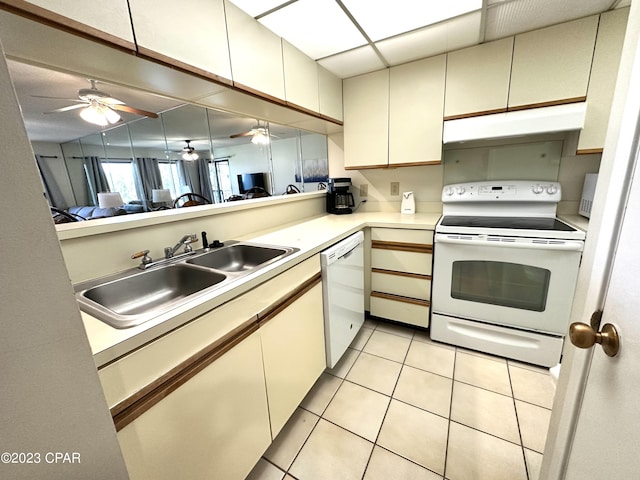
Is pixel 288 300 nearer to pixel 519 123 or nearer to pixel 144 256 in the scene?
pixel 144 256

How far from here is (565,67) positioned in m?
1.56

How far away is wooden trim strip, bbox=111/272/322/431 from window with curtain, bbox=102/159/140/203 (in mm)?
5653

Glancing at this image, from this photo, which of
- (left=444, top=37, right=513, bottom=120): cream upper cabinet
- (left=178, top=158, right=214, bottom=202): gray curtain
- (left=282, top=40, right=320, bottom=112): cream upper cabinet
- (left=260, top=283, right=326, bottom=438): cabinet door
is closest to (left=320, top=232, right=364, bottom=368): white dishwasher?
(left=260, top=283, right=326, bottom=438): cabinet door

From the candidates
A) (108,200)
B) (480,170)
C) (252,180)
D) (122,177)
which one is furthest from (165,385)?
(252,180)

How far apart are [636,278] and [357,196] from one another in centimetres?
228

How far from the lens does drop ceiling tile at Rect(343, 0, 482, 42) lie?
4.33ft

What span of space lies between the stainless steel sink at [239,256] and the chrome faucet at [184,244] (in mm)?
105

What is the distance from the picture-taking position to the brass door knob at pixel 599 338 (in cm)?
44

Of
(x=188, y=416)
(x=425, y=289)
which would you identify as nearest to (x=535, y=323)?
(x=425, y=289)

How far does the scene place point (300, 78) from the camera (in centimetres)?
173

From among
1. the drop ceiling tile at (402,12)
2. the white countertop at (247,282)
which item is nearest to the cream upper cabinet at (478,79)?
the drop ceiling tile at (402,12)

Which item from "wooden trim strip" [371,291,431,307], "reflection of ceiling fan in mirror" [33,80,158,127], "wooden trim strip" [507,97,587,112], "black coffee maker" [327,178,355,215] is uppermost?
"reflection of ceiling fan in mirror" [33,80,158,127]

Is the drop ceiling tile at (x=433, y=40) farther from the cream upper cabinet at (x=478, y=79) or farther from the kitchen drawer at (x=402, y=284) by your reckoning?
the kitchen drawer at (x=402, y=284)

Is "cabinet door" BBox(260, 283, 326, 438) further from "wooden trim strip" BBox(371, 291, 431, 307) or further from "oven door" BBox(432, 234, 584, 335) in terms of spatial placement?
"oven door" BBox(432, 234, 584, 335)
